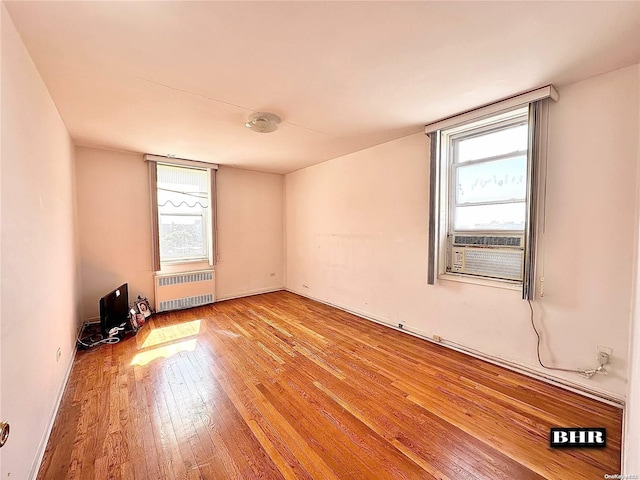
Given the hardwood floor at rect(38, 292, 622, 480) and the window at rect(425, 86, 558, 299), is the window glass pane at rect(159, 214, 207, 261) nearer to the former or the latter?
the hardwood floor at rect(38, 292, 622, 480)

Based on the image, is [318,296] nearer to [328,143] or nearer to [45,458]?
[328,143]

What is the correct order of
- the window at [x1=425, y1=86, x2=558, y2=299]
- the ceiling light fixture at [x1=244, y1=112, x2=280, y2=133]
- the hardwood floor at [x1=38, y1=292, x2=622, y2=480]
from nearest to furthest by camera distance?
the hardwood floor at [x1=38, y1=292, x2=622, y2=480]
the window at [x1=425, y1=86, x2=558, y2=299]
the ceiling light fixture at [x1=244, y1=112, x2=280, y2=133]

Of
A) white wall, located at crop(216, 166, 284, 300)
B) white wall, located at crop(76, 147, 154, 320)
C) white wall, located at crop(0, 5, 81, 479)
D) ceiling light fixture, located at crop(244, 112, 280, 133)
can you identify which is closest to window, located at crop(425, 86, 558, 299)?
ceiling light fixture, located at crop(244, 112, 280, 133)

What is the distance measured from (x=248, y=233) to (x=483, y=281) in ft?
13.5

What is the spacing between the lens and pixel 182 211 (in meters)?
4.61

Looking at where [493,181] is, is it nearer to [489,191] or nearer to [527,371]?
[489,191]

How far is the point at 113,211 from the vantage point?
395 cm

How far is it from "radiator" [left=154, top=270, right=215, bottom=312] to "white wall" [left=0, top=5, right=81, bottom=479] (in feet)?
6.06

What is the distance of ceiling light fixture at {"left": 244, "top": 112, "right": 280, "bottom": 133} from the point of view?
8.72 ft

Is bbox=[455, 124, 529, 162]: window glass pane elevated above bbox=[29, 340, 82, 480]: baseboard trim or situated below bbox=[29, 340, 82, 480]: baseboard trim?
above

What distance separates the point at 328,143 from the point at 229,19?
7.46 feet

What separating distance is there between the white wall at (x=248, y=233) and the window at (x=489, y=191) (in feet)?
11.5

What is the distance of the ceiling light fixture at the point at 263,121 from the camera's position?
2.66m

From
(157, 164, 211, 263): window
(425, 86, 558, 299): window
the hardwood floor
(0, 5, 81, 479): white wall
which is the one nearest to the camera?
(0, 5, 81, 479): white wall
